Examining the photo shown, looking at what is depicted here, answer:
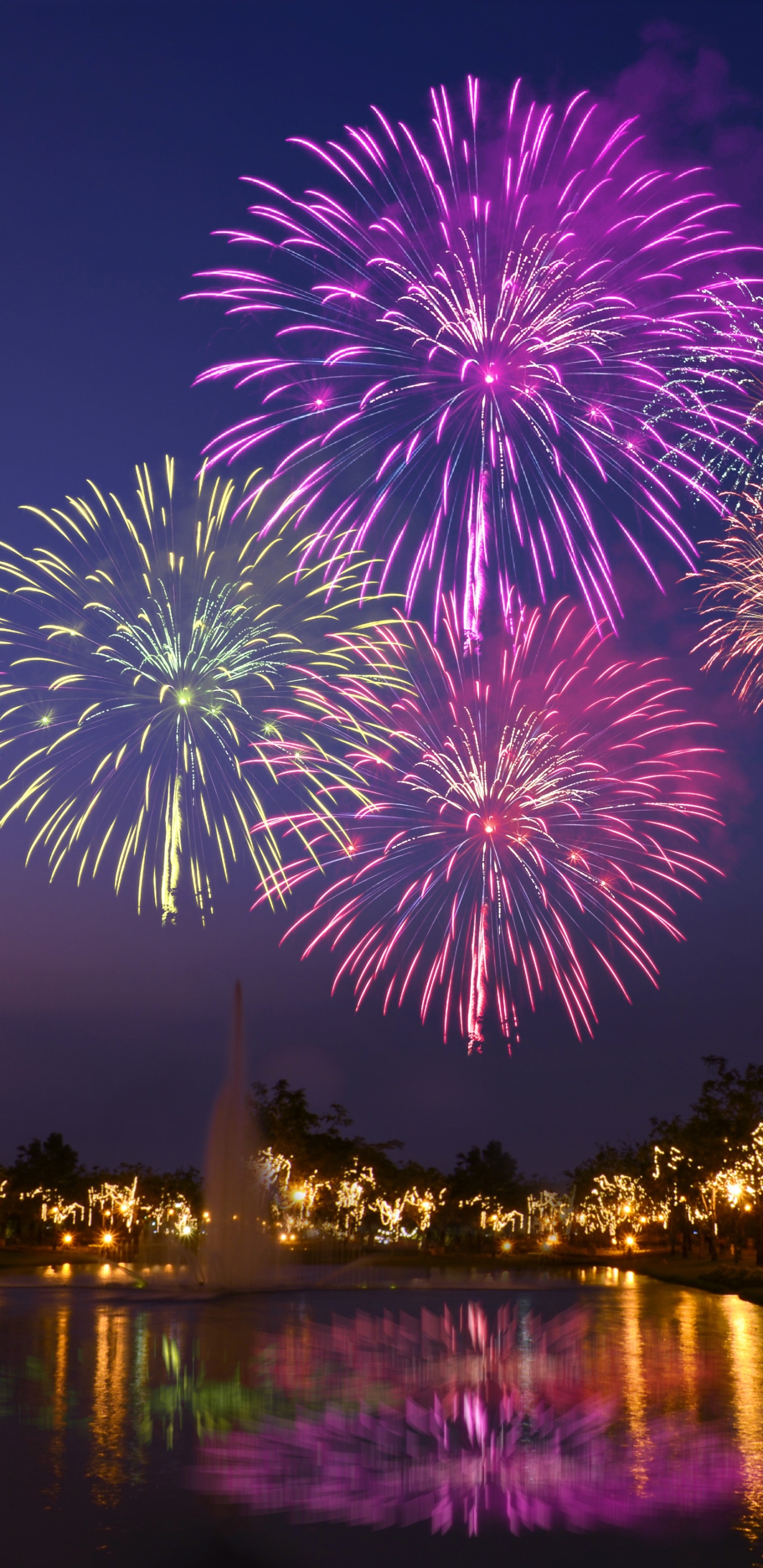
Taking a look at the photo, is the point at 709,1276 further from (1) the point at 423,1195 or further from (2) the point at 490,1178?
(2) the point at 490,1178

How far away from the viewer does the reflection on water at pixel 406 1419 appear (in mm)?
10633

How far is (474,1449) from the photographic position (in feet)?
42.7

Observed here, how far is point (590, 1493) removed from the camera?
10.9 metres

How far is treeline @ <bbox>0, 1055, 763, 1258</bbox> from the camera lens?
2549 inches

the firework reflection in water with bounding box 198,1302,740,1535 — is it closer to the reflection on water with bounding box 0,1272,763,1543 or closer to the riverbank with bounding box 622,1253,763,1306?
the reflection on water with bounding box 0,1272,763,1543

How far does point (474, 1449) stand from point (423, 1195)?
110677 mm

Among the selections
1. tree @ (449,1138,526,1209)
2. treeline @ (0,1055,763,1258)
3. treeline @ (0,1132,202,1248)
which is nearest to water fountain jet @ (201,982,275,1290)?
treeline @ (0,1055,763,1258)

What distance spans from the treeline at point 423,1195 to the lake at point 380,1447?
28598 mm

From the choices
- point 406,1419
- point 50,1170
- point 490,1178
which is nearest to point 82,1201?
point 50,1170

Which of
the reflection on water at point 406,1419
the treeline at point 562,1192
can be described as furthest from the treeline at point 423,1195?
the reflection on water at point 406,1419

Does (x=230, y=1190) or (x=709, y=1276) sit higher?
(x=230, y=1190)

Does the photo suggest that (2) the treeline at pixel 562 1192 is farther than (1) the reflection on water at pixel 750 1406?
Yes

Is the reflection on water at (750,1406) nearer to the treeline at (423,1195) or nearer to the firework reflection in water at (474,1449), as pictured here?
the firework reflection in water at (474,1449)

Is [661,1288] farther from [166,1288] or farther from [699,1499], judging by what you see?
[699,1499]
